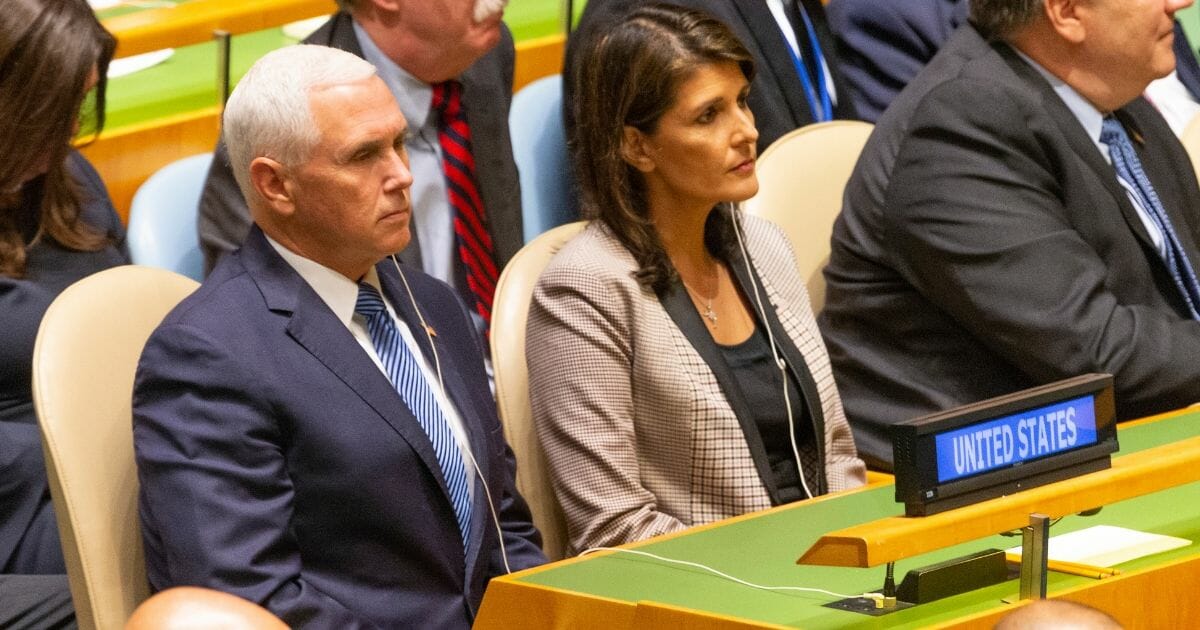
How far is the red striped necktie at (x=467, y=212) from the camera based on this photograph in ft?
9.46

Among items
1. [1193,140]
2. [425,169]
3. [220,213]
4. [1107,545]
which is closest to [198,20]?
[425,169]

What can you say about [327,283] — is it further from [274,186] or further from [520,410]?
[520,410]

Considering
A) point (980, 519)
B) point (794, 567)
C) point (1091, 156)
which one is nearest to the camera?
point (980, 519)

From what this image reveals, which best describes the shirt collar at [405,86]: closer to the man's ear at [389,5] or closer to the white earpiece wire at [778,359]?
the man's ear at [389,5]

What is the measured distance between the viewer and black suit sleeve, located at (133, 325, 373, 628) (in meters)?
1.84

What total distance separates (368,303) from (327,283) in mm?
59

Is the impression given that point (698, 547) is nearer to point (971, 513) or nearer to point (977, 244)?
point (971, 513)

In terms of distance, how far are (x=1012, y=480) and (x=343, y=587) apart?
2.56 feet

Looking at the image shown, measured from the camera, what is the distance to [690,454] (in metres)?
2.31

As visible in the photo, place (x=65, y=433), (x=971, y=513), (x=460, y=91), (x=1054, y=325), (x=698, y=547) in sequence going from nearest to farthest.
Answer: (x=971, y=513), (x=698, y=547), (x=65, y=433), (x=1054, y=325), (x=460, y=91)

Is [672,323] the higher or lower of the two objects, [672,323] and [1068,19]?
the lower

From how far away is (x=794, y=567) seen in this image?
1678 mm

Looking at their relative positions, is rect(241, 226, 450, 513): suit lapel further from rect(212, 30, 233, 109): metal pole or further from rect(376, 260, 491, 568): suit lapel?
rect(212, 30, 233, 109): metal pole

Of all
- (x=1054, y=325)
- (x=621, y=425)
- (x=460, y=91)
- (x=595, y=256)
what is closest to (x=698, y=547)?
(x=621, y=425)
